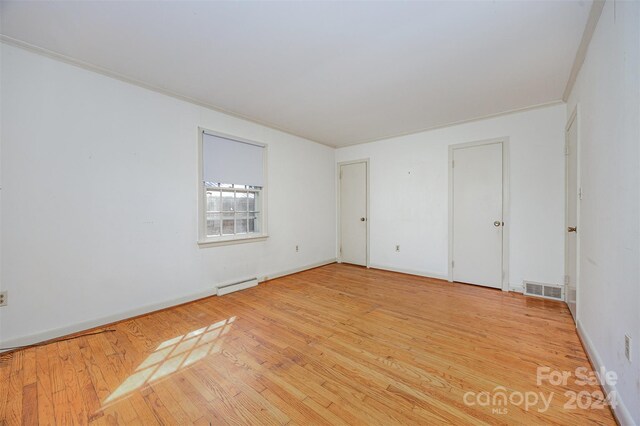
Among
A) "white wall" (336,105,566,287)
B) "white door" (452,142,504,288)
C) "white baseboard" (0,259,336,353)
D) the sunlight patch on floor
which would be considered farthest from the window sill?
"white door" (452,142,504,288)

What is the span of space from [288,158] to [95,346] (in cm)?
353

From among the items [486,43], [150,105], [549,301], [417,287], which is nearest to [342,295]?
[417,287]

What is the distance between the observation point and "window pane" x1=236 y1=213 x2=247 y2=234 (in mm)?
3936

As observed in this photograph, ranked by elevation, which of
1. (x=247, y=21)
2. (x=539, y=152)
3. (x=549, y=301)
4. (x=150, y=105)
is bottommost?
(x=549, y=301)

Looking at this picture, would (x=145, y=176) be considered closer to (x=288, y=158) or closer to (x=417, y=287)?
(x=288, y=158)

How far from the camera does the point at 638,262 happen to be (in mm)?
1193

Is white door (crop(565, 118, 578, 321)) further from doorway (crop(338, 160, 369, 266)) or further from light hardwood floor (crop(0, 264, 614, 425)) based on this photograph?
doorway (crop(338, 160, 369, 266))

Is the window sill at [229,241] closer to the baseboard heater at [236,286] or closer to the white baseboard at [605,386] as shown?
the baseboard heater at [236,286]

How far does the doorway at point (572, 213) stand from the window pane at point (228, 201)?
4.03 m

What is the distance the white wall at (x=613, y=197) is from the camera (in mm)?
1246

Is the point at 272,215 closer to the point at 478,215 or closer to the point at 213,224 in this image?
the point at 213,224

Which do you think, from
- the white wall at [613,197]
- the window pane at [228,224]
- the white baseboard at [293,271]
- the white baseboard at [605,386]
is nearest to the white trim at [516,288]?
the white baseboard at [605,386]

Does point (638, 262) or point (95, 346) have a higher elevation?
point (638, 262)

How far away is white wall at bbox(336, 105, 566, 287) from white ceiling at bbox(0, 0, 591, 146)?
20.1 inches
